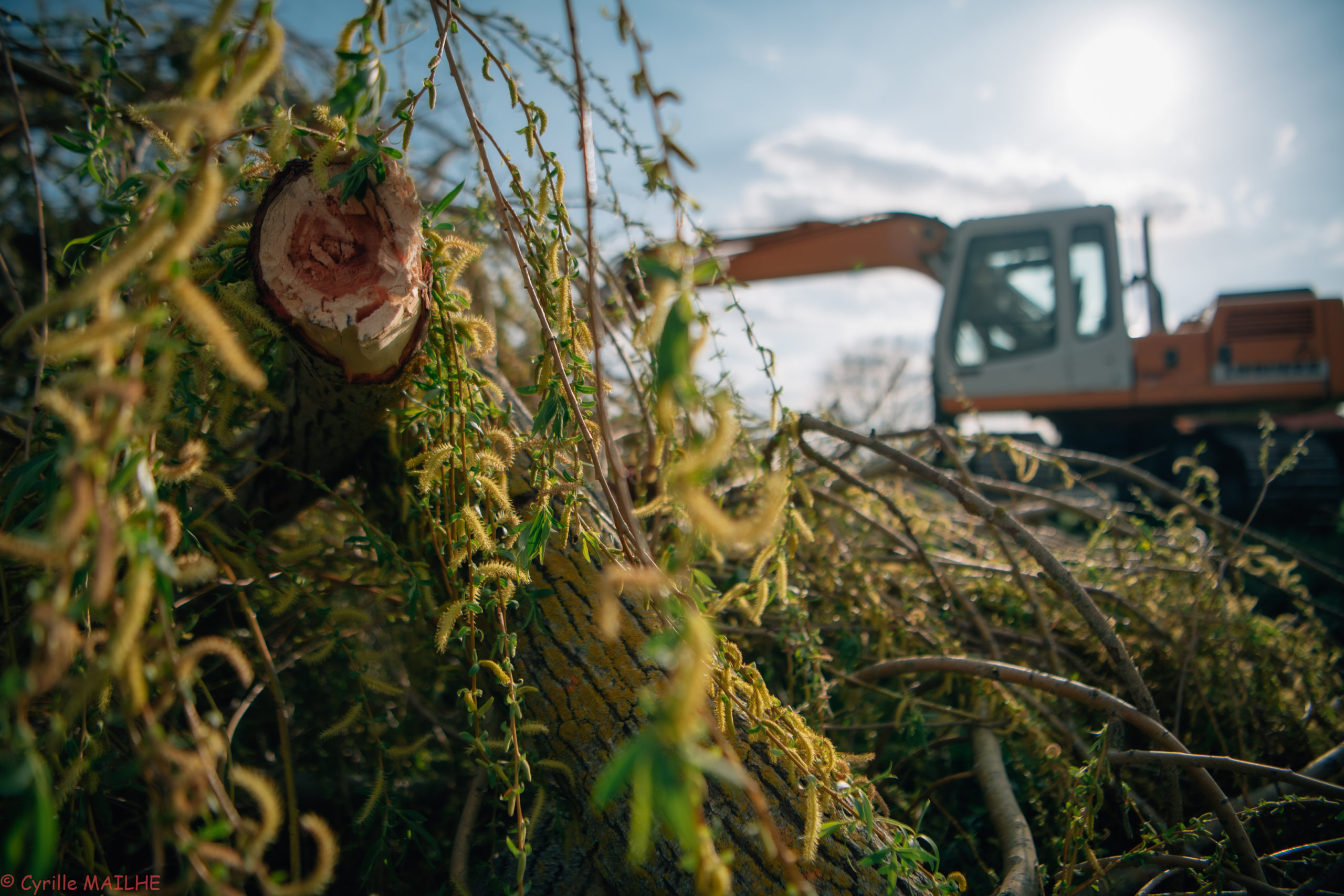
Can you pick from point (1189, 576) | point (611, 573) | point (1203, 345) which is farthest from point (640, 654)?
point (1203, 345)

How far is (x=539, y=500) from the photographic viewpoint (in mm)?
1041

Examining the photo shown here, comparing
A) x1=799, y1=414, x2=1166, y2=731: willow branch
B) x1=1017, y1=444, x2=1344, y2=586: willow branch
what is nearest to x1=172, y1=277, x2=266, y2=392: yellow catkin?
x1=799, y1=414, x2=1166, y2=731: willow branch

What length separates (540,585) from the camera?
1357mm

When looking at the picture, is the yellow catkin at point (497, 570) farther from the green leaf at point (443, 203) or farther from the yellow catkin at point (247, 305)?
the green leaf at point (443, 203)

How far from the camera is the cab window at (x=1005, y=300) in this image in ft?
22.5

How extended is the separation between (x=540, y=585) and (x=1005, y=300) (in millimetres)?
7044

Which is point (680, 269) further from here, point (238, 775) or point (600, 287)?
point (600, 287)

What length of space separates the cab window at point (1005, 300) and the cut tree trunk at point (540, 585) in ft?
22.3

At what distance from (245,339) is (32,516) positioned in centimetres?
37

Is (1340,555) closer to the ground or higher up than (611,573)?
closer to the ground

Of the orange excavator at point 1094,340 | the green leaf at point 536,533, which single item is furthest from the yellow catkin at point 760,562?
the orange excavator at point 1094,340

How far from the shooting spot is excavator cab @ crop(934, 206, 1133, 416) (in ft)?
22.0

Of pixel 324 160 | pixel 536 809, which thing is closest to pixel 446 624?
pixel 536 809

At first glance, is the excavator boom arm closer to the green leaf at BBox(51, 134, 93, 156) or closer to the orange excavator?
the orange excavator
